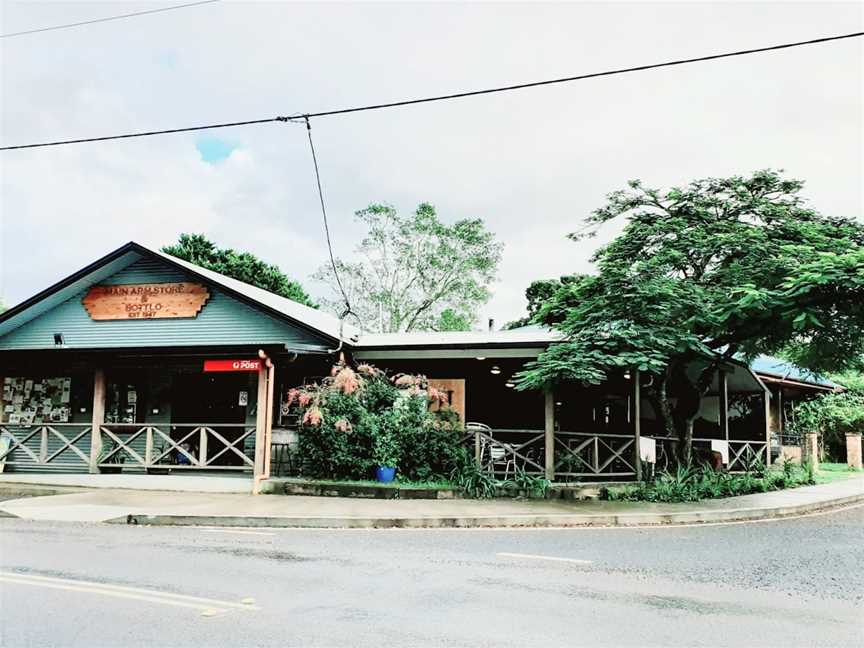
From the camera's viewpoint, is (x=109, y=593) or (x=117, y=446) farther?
(x=117, y=446)

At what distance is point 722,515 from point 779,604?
6.42m

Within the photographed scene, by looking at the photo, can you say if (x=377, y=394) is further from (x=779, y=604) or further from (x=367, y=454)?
(x=779, y=604)

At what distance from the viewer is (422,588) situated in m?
7.08

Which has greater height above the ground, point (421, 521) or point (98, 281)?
point (98, 281)

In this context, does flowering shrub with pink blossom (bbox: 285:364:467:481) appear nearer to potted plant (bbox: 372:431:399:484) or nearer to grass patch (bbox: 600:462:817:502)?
potted plant (bbox: 372:431:399:484)

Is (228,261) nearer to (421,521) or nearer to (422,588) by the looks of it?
(421,521)

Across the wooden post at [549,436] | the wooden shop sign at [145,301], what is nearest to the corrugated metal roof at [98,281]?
the wooden shop sign at [145,301]

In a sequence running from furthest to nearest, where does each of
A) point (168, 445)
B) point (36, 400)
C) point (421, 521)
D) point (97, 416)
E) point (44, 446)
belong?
point (36, 400)
point (168, 445)
point (44, 446)
point (97, 416)
point (421, 521)

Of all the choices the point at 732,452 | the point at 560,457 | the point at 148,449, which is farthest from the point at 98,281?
the point at 732,452

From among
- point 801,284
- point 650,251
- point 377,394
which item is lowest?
point 377,394

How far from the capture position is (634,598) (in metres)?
6.81

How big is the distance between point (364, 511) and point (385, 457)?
263cm

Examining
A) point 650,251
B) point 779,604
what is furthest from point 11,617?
point 650,251

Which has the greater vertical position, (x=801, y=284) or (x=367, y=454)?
(x=801, y=284)
